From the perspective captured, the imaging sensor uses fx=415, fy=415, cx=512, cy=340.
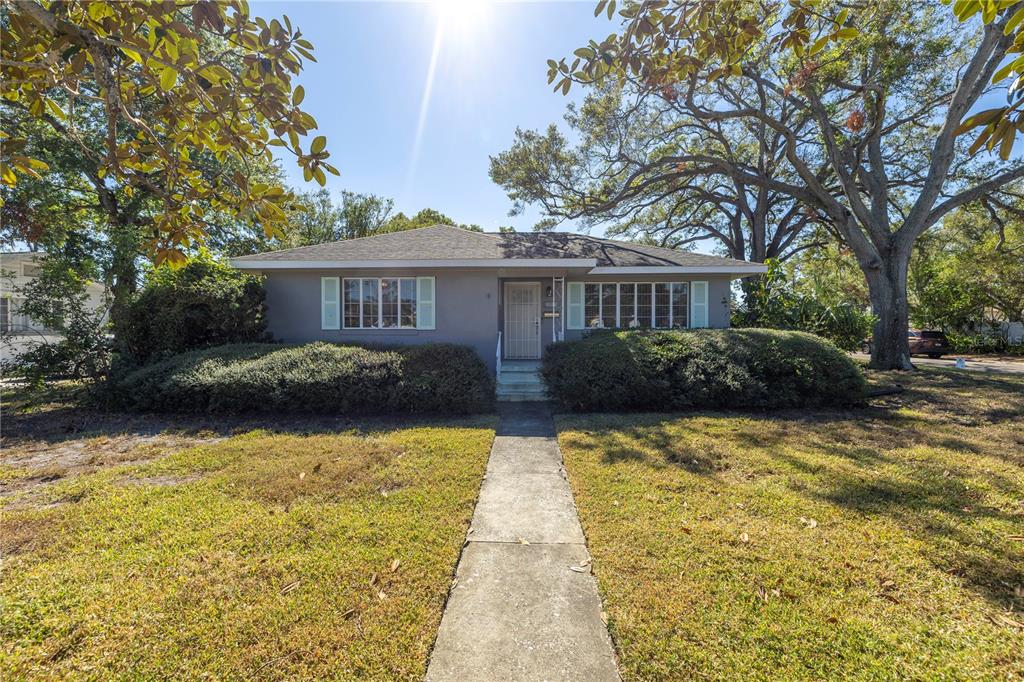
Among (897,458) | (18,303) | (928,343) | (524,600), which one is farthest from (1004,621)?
(928,343)

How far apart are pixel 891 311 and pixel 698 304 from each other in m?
5.93

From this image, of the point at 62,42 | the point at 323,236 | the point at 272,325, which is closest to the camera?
the point at 62,42

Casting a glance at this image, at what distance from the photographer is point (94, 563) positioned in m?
3.02

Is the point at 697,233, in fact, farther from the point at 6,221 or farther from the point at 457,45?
the point at 6,221

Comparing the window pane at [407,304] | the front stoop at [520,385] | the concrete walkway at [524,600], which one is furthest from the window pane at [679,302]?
the concrete walkway at [524,600]

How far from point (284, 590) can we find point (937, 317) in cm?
3510

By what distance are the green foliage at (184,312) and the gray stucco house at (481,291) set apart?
119 cm

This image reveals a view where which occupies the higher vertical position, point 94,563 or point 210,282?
point 210,282

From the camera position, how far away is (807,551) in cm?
317

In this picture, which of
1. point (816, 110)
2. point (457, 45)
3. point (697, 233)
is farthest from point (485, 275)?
point (697, 233)

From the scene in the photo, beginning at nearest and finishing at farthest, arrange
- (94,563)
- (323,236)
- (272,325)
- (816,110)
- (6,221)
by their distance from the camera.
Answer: (94,563) < (6,221) < (272,325) < (816,110) < (323,236)

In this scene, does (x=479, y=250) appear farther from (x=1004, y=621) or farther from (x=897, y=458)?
(x=1004, y=621)

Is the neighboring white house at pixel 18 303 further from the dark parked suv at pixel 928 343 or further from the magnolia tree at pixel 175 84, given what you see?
the dark parked suv at pixel 928 343

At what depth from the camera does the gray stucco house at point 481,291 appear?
10.9 m
